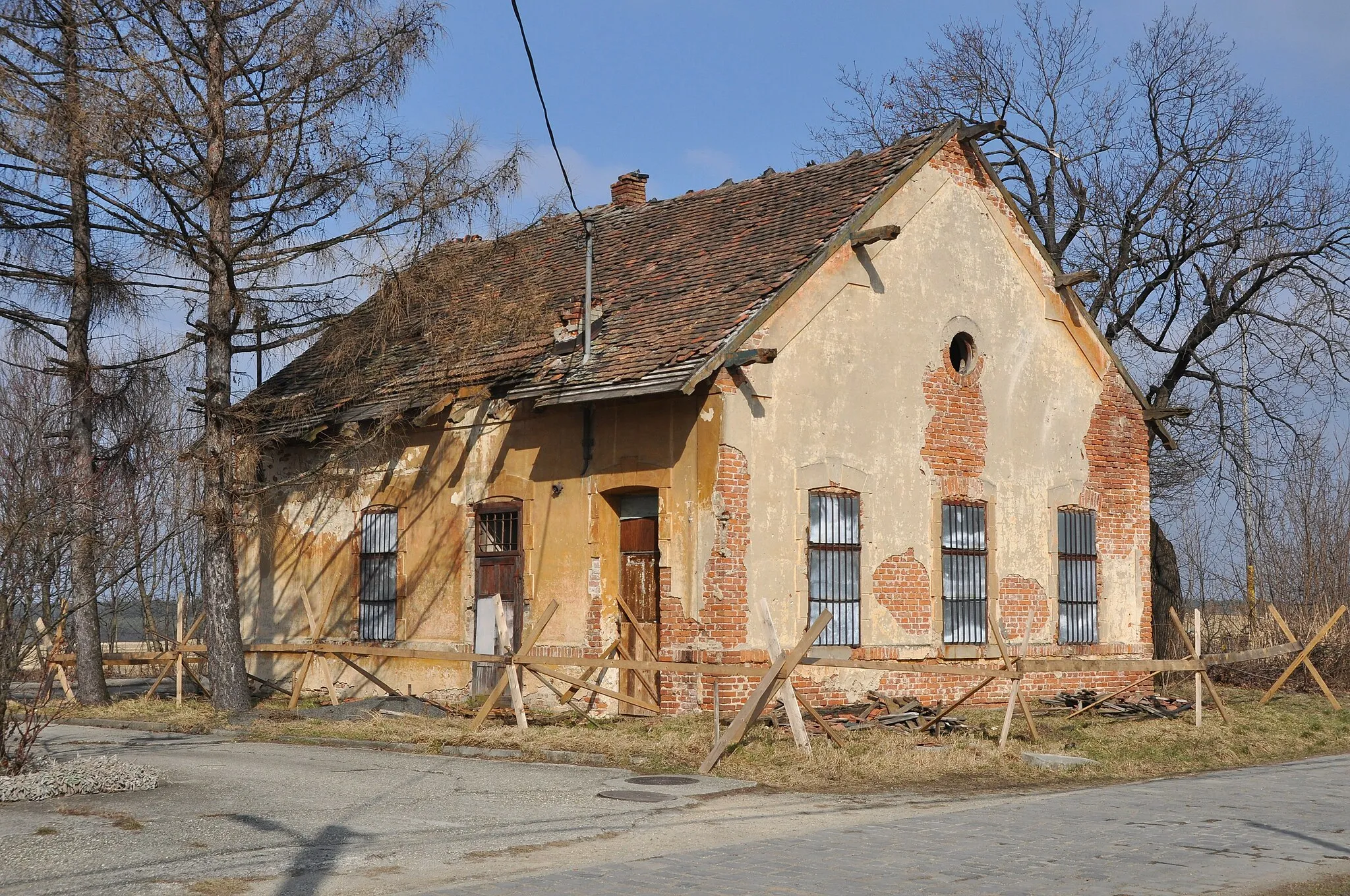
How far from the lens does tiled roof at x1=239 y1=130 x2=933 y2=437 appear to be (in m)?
15.8

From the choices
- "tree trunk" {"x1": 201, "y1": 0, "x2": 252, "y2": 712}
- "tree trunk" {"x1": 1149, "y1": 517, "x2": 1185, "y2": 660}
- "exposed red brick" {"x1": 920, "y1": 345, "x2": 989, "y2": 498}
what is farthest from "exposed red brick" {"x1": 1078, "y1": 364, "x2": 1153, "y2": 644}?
"tree trunk" {"x1": 201, "y1": 0, "x2": 252, "y2": 712}

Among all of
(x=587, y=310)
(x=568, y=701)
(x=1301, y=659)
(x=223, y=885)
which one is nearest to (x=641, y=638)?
(x=568, y=701)

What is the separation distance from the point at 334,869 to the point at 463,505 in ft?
33.6

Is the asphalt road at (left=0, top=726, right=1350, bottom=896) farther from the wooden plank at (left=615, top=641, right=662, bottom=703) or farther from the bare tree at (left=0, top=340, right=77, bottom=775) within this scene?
the wooden plank at (left=615, top=641, right=662, bottom=703)

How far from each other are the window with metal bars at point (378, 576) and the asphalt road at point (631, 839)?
6795mm

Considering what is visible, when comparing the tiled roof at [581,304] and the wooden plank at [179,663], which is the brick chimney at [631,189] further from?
the wooden plank at [179,663]

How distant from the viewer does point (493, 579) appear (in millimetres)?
17344

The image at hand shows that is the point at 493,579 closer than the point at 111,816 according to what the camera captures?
No

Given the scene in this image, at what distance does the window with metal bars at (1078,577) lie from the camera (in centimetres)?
1864

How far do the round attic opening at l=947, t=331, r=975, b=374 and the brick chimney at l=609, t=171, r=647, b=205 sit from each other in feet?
21.4

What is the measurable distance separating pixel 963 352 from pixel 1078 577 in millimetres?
3611

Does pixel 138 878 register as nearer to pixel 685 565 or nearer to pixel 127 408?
pixel 685 565

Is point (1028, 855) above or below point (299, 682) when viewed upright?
below

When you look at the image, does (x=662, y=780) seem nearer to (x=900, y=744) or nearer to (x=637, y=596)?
(x=900, y=744)
